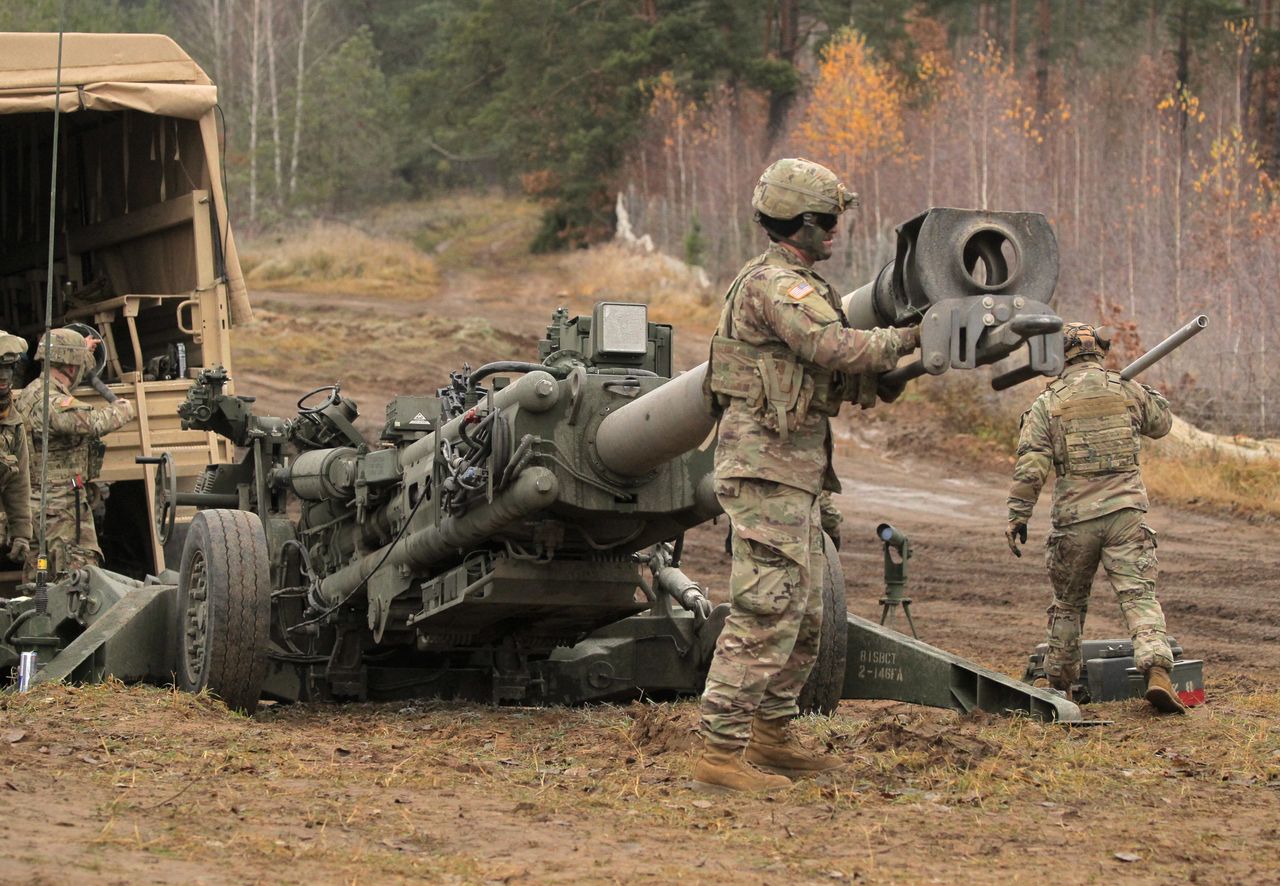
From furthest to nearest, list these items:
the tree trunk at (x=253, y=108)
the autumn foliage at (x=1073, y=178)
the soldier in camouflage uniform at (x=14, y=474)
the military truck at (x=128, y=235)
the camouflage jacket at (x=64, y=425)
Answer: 1. the tree trunk at (x=253, y=108)
2. the autumn foliage at (x=1073, y=178)
3. the military truck at (x=128, y=235)
4. the camouflage jacket at (x=64, y=425)
5. the soldier in camouflage uniform at (x=14, y=474)

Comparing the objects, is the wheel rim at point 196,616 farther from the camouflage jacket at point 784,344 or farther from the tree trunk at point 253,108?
the tree trunk at point 253,108

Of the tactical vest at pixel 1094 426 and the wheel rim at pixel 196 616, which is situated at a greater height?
the tactical vest at pixel 1094 426

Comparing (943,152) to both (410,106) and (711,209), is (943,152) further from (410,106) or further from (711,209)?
(410,106)

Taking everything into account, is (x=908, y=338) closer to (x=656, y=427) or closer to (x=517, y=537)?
(x=656, y=427)

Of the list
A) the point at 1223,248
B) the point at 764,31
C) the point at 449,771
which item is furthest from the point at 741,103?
the point at 449,771

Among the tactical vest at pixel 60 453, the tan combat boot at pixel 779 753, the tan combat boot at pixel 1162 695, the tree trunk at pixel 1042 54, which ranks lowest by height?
the tan combat boot at pixel 1162 695

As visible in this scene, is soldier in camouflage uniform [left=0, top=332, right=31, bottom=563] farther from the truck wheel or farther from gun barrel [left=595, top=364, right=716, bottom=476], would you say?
gun barrel [left=595, top=364, right=716, bottom=476]

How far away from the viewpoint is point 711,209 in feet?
122

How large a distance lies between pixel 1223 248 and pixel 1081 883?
23239 mm

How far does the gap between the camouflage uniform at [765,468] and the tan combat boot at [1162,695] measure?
230 centimetres

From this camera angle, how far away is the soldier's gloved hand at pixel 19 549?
10.2 metres

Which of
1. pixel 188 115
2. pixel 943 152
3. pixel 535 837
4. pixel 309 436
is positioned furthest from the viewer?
pixel 943 152

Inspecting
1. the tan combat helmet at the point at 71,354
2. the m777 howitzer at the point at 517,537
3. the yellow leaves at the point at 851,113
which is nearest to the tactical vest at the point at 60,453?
the tan combat helmet at the point at 71,354

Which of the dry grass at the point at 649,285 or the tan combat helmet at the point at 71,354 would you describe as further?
the dry grass at the point at 649,285
